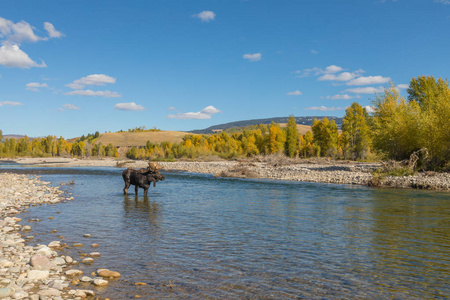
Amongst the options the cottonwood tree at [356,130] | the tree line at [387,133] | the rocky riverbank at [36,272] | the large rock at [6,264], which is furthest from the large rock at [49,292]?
the cottonwood tree at [356,130]

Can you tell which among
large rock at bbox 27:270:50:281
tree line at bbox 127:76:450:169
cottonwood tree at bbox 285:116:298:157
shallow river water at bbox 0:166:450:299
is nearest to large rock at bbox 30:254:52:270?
large rock at bbox 27:270:50:281

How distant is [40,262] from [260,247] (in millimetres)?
6057

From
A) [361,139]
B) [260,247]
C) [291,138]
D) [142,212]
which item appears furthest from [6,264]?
[291,138]

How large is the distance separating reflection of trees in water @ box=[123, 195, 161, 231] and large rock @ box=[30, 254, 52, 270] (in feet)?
15.5

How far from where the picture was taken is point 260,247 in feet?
33.1

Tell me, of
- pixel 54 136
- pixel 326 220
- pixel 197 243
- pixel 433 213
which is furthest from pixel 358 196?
pixel 54 136

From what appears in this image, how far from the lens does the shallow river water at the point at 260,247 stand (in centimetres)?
691

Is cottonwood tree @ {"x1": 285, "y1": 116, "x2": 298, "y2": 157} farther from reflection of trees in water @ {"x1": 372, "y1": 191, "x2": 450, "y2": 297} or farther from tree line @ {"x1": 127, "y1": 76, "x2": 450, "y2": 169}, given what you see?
reflection of trees in water @ {"x1": 372, "y1": 191, "x2": 450, "y2": 297}

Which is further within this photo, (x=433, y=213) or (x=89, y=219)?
(x=433, y=213)

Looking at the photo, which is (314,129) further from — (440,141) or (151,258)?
(151,258)

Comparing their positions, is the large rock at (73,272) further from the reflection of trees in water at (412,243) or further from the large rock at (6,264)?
the reflection of trees in water at (412,243)

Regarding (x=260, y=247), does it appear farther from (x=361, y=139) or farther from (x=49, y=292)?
(x=361, y=139)

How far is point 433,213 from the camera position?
54.9ft

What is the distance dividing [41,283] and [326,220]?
11.6 meters
